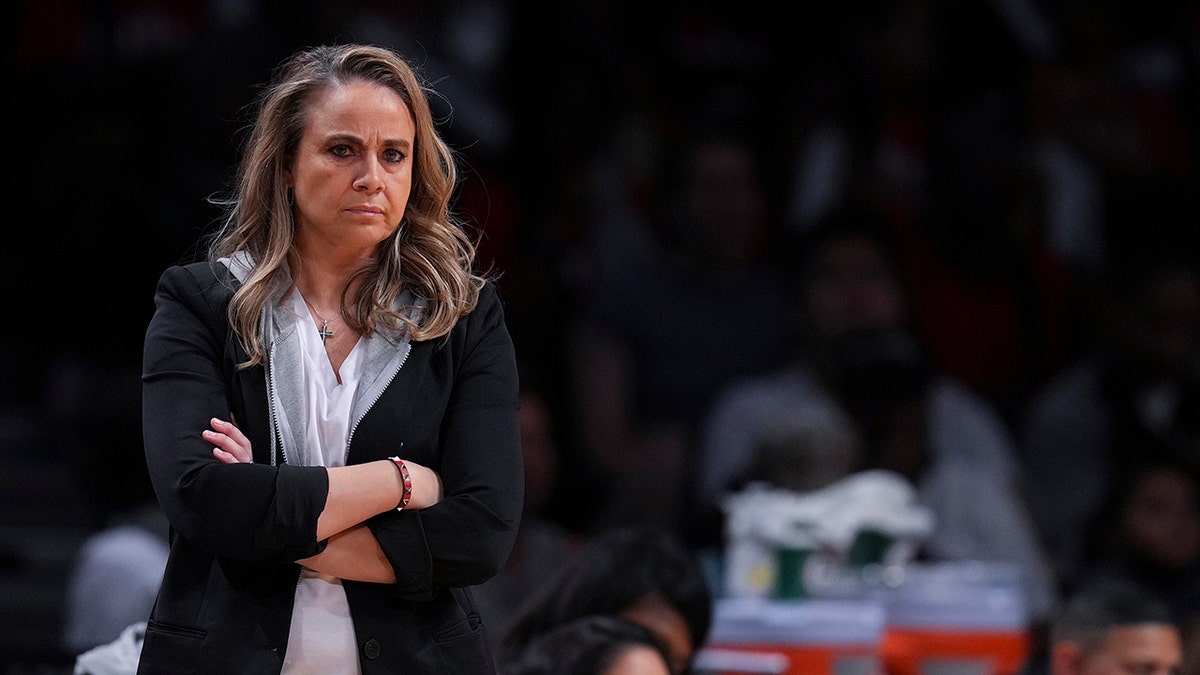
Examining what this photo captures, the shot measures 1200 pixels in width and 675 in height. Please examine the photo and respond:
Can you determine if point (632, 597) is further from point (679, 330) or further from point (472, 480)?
point (679, 330)

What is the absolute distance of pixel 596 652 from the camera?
3373 millimetres

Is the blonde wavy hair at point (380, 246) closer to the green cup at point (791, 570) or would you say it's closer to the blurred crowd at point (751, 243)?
the green cup at point (791, 570)

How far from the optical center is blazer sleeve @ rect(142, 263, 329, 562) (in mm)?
2209

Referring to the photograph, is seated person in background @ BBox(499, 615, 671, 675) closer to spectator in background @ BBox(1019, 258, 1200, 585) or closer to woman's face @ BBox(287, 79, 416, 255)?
woman's face @ BBox(287, 79, 416, 255)

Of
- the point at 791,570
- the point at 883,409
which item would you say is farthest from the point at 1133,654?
the point at 883,409

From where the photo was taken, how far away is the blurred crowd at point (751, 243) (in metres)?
5.64

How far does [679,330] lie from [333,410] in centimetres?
415

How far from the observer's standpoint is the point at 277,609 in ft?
7.43

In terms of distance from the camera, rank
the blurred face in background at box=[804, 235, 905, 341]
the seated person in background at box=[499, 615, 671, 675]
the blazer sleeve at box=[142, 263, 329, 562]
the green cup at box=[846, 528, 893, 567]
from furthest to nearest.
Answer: the blurred face in background at box=[804, 235, 905, 341]
the green cup at box=[846, 528, 893, 567]
the seated person in background at box=[499, 615, 671, 675]
the blazer sleeve at box=[142, 263, 329, 562]

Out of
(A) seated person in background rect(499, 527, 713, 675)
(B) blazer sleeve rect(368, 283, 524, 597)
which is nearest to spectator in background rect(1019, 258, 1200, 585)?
(A) seated person in background rect(499, 527, 713, 675)

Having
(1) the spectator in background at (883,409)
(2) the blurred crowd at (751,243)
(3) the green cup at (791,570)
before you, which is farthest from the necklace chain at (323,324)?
(1) the spectator in background at (883,409)

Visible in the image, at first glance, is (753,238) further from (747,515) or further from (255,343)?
(255,343)

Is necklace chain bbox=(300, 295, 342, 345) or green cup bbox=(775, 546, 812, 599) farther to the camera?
green cup bbox=(775, 546, 812, 599)

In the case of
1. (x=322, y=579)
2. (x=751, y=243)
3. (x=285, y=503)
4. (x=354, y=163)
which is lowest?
(x=322, y=579)
